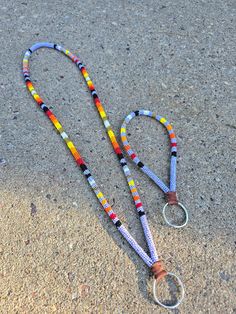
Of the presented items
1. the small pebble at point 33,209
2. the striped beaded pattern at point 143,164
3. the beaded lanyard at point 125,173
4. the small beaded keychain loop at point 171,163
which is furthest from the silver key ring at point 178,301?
the small pebble at point 33,209

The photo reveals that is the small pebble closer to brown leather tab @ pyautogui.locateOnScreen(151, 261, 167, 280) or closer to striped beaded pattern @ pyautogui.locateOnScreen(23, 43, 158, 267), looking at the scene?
striped beaded pattern @ pyautogui.locateOnScreen(23, 43, 158, 267)

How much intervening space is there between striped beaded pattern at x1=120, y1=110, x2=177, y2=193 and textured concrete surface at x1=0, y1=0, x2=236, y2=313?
0.12 feet

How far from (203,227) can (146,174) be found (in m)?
0.36

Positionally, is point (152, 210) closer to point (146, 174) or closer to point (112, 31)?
point (146, 174)

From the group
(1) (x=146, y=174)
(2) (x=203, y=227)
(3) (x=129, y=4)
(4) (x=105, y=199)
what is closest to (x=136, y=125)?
(1) (x=146, y=174)

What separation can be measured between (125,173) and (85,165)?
0.19 m

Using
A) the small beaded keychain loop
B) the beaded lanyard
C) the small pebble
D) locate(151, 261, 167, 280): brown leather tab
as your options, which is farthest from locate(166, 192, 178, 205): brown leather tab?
the small pebble

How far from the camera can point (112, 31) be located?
252 centimetres

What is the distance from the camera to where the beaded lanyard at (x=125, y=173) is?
63.8 inches

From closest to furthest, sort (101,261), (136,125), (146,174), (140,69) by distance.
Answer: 1. (101,261)
2. (146,174)
3. (136,125)
4. (140,69)

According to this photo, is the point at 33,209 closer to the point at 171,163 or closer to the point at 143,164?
the point at 143,164

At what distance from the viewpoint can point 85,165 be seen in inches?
75.2

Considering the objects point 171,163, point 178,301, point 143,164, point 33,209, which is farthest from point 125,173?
point 178,301

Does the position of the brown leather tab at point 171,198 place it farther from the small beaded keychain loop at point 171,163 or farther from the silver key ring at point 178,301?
the silver key ring at point 178,301
